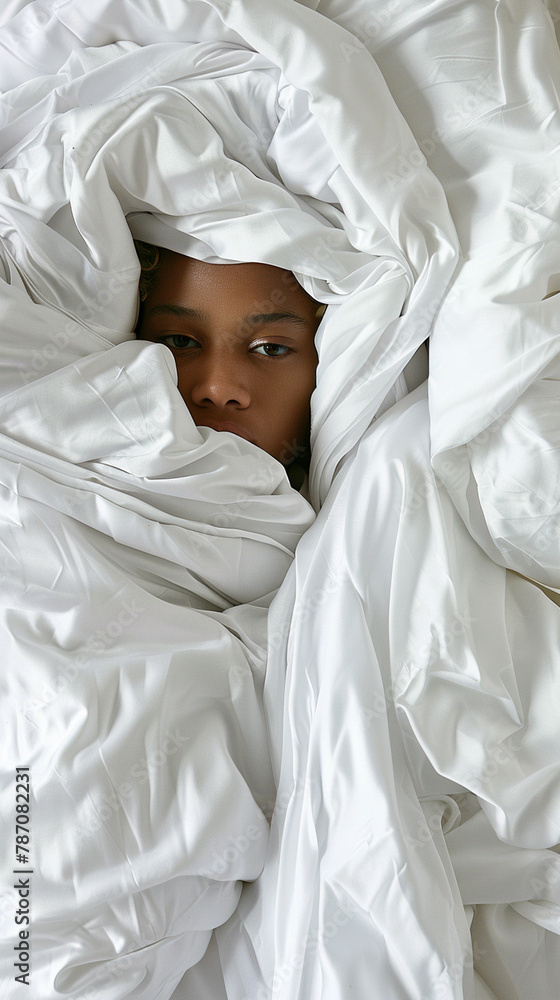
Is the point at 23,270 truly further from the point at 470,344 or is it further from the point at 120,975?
the point at 120,975

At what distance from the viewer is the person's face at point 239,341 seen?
0.94 m

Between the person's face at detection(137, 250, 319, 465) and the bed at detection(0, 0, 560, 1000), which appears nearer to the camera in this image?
the bed at detection(0, 0, 560, 1000)

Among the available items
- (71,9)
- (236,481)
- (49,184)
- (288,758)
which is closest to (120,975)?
(288,758)

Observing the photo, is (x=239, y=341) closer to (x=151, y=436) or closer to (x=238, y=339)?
(x=238, y=339)

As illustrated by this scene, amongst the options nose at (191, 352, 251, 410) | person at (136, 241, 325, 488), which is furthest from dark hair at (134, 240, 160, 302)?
nose at (191, 352, 251, 410)

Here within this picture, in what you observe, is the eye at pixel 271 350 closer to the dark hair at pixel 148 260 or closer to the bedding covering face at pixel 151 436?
the bedding covering face at pixel 151 436

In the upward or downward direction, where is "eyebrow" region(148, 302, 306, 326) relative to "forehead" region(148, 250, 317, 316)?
downward

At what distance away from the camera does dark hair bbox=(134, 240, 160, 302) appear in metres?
0.99

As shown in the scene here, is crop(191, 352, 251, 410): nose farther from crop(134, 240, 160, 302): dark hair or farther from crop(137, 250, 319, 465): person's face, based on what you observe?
crop(134, 240, 160, 302): dark hair

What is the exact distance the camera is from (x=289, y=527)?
35.3 inches

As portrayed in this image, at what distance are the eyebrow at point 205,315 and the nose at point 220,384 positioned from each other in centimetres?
5

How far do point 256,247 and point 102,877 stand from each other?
26.4 inches

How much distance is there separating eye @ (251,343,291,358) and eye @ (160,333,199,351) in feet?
0.25

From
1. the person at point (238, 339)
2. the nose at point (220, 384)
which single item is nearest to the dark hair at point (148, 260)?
the person at point (238, 339)
